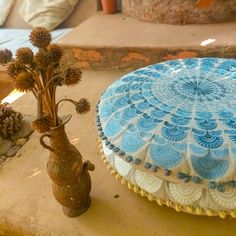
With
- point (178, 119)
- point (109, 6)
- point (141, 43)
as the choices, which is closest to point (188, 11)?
point (141, 43)

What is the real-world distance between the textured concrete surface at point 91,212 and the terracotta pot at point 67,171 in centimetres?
7

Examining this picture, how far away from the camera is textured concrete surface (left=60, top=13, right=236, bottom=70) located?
171 cm

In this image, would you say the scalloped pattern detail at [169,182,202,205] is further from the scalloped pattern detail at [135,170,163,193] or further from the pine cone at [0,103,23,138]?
the pine cone at [0,103,23,138]

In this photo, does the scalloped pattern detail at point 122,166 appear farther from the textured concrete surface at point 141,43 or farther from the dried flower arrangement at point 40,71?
the textured concrete surface at point 141,43

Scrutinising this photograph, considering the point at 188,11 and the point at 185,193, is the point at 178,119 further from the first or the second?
the point at 188,11

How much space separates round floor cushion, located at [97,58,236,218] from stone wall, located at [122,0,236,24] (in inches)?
38.0

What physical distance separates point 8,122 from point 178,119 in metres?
0.93

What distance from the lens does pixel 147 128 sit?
0.89 m

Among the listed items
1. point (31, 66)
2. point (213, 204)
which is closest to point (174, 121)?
point (213, 204)

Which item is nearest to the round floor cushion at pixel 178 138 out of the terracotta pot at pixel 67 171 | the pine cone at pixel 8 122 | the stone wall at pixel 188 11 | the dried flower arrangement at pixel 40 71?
the terracotta pot at pixel 67 171

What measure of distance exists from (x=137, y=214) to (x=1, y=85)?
5.76 ft

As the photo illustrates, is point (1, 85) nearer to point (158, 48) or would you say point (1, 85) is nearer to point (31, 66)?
point (158, 48)

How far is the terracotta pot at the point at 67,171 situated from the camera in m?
0.84

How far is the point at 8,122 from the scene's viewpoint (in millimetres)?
1444
